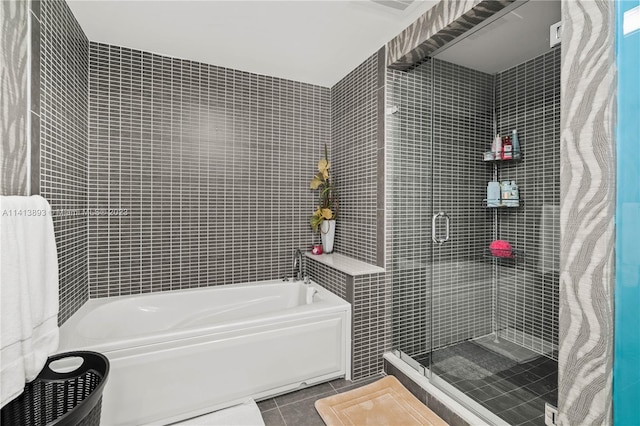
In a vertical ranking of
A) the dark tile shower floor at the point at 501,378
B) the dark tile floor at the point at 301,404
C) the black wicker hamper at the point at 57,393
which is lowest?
the dark tile floor at the point at 301,404

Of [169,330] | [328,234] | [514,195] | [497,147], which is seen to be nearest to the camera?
[169,330]

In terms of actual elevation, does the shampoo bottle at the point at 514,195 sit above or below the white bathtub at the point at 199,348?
above

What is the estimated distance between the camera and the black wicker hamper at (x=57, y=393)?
1.23 meters

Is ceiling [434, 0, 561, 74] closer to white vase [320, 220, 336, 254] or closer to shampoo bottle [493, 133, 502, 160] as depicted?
shampoo bottle [493, 133, 502, 160]

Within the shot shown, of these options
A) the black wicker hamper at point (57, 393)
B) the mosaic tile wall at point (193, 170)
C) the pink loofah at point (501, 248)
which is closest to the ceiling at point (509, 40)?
the pink loofah at point (501, 248)

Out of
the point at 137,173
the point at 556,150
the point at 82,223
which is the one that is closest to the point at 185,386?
the point at 82,223

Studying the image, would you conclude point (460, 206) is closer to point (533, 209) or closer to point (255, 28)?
point (533, 209)

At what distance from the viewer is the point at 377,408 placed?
1880mm

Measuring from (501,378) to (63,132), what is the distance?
3.12 meters

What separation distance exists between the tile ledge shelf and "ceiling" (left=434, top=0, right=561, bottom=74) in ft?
5.39

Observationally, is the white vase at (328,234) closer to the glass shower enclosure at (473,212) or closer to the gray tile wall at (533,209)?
the glass shower enclosure at (473,212)

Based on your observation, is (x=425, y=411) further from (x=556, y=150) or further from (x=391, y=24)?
(x=391, y=24)

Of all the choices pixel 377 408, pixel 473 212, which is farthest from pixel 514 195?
pixel 377 408

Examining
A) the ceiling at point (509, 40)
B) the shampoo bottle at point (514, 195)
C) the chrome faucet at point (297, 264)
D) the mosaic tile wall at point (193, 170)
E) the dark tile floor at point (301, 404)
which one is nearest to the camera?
the ceiling at point (509, 40)
